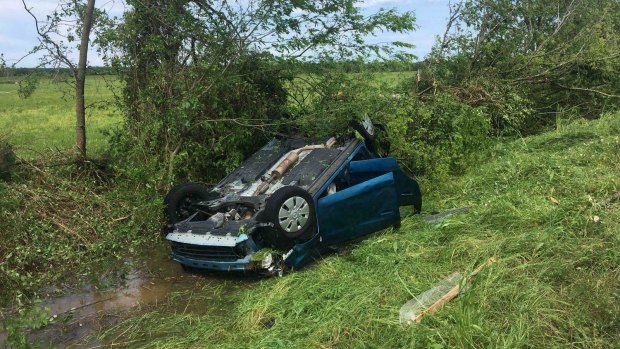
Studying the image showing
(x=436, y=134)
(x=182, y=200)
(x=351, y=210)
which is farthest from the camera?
(x=436, y=134)

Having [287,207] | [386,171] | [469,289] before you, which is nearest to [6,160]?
→ [287,207]

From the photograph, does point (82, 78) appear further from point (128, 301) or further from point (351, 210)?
point (351, 210)

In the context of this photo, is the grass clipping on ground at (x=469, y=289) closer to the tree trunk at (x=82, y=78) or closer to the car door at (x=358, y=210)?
the car door at (x=358, y=210)

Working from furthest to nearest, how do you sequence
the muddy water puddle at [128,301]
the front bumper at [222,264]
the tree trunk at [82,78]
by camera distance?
1. the tree trunk at [82,78]
2. the front bumper at [222,264]
3. the muddy water puddle at [128,301]

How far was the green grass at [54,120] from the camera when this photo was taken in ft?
25.7

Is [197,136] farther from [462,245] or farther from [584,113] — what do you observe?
[584,113]

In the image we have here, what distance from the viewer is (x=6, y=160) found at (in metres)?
6.91

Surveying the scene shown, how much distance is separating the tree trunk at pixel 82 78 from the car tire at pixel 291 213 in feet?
13.1

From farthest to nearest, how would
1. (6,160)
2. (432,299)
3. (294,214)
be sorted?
(6,160) < (294,214) < (432,299)

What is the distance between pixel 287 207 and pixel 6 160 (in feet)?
14.0

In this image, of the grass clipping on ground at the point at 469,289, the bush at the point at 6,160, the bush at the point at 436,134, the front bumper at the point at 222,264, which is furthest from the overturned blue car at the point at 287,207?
the bush at the point at 6,160

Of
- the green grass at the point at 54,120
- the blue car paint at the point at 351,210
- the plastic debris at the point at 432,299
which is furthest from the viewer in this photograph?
the green grass at the point at 54,120

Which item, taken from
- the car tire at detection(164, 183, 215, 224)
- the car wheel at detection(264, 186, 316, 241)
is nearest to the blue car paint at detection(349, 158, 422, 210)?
the car wheel at detection(264, 186, 316, 241)

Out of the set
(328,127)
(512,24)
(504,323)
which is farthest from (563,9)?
(504,323)
